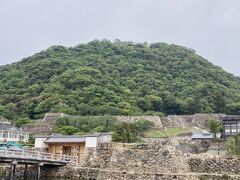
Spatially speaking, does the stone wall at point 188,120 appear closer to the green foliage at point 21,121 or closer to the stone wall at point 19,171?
the green foliage at point 21,121

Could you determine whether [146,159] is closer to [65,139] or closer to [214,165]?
[214,165]

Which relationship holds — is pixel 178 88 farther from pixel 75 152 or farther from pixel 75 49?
pixel 75 152

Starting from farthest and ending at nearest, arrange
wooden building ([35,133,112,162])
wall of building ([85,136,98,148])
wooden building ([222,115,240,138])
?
1. wooden building ([222,115,240,138])
2. wooden building ([35,133,112,162])
3. wall of building ([85,136,98,148])

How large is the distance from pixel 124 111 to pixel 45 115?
39.1 feet

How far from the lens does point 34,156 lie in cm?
2652

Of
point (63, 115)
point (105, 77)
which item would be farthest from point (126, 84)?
point (63, 115)

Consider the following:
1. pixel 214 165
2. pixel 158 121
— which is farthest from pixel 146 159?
pixel 158 121

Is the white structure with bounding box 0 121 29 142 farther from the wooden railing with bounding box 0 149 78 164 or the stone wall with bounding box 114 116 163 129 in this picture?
the wooden railing with bounding box 0 149 78 164

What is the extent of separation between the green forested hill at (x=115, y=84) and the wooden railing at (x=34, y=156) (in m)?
24.8

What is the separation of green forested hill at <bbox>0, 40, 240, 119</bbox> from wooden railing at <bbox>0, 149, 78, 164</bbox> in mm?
24785

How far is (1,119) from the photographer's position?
53.9m

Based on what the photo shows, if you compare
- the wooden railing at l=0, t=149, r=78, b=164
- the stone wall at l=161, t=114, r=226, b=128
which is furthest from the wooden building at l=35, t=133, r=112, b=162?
the stone wall at l=161, t=114, r=226, b=128

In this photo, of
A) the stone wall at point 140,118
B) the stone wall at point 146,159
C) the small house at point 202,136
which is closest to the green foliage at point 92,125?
the stone wall at point 140,118

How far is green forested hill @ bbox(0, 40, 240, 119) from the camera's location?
58.9m
